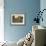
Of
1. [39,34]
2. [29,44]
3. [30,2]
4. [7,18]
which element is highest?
[30,2]

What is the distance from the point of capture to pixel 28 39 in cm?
353

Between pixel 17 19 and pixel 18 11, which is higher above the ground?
pixel 18 11

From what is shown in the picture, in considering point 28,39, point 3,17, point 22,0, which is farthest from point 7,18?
point 28,39

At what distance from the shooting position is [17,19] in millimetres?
5754

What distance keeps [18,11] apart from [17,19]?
1.12ft

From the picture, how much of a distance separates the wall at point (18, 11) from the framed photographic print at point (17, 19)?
127 mm

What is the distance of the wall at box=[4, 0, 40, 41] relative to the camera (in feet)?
18.6

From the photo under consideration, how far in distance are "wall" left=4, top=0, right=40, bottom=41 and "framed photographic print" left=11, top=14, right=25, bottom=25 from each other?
0.42 feet

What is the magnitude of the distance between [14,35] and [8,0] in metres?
1.49

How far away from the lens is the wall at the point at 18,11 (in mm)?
5684

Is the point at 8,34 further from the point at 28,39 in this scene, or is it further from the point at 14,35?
the point at 28,39

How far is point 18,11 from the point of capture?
5699 millimetres

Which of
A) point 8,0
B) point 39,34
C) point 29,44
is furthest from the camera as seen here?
point 8,0

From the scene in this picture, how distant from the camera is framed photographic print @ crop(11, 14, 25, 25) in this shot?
5.72 metres
